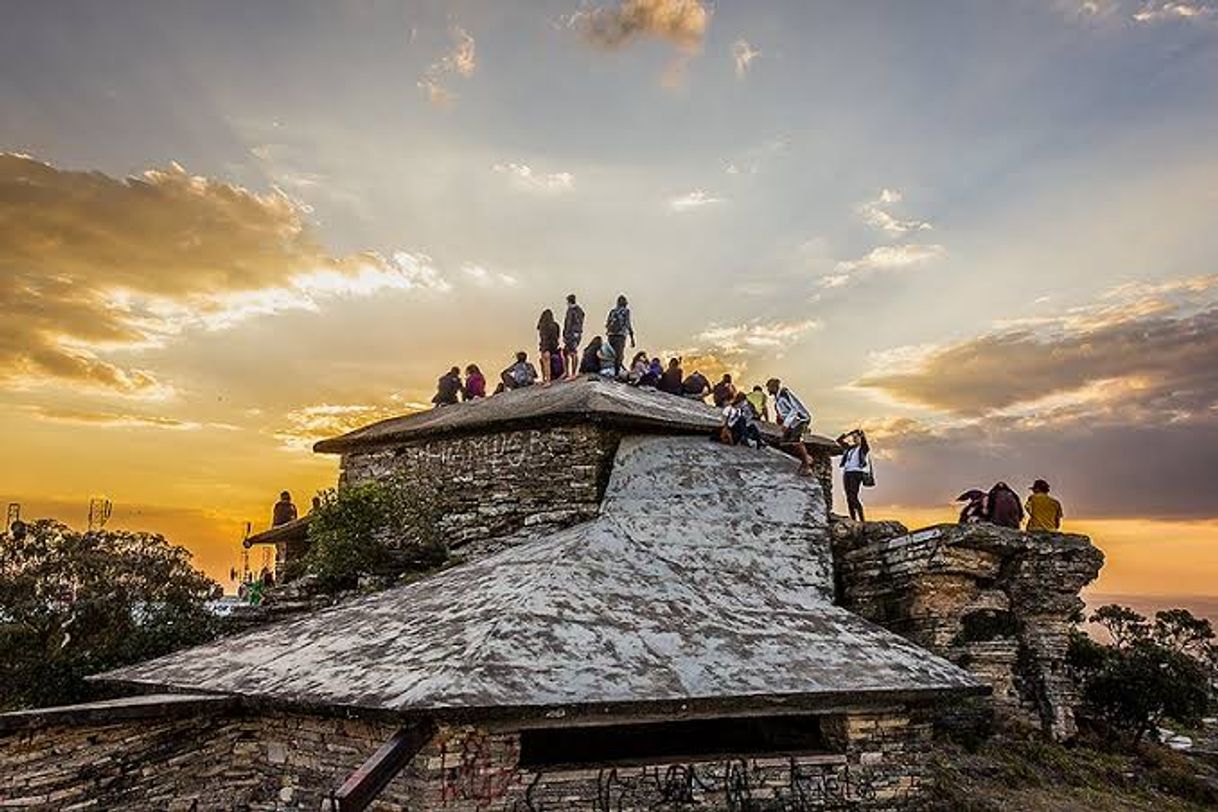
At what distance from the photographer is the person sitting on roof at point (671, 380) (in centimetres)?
1828

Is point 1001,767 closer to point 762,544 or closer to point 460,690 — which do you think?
point 762,544

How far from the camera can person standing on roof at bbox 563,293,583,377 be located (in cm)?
1845

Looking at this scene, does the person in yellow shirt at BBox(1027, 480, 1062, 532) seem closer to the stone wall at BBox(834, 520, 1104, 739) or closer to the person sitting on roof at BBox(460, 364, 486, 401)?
the stone wall at BBox(834, 520, 1104, 739)

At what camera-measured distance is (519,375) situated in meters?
18.6

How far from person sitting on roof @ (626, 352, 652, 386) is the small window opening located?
8.37 m

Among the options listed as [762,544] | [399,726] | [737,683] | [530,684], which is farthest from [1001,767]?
[399,726]

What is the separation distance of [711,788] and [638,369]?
10.5m

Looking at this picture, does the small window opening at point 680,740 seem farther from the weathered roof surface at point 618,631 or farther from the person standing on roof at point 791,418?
the person standing on roof at point 791,418

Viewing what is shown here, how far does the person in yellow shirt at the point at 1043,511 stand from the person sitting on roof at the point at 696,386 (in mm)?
6895

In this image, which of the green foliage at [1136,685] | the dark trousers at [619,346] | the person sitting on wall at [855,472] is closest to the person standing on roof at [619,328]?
the dark trousers at [619,346]

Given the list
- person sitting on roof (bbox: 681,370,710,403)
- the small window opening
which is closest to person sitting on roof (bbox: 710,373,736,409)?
person sitting on roof (bbox: 681,370,710,403)

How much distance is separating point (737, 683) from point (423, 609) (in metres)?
3.71

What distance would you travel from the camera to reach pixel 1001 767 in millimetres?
11219

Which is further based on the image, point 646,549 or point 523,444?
point 523,444
